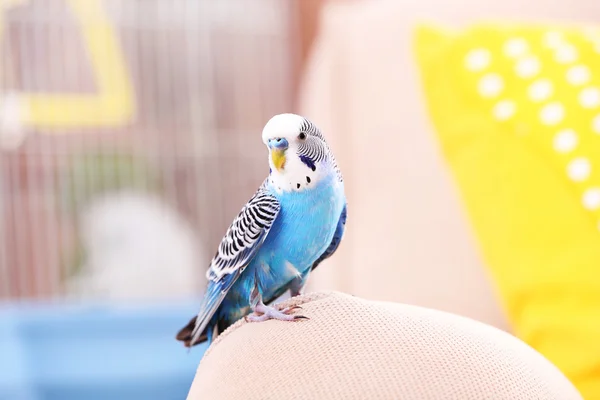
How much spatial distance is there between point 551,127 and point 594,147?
Answer: 52 mm

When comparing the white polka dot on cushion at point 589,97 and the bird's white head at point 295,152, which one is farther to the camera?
the white polka dot on cushion at point 589,97

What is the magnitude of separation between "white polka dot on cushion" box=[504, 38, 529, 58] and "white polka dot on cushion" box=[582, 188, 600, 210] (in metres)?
0.21

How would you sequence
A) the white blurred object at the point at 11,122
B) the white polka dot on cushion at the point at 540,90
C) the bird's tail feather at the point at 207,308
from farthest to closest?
the white blurred object at the point at 11,122 < the white polka dot on cushion at the point at 540,90 < the bird's tail feather at the point at 207,308

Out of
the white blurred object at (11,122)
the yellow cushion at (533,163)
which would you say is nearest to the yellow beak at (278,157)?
the yellow cushion at (533,163)

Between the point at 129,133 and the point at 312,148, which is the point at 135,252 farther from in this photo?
the point at 312,148

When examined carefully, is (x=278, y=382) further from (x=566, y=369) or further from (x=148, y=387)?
(x=148, y=387)

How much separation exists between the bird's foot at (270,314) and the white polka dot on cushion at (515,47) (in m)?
0.52

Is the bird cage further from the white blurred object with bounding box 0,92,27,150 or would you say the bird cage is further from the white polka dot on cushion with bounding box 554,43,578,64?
the white polka dot on cushion with bounding box 554,43,578,64

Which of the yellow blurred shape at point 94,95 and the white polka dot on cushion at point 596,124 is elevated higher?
the yellow blurred shape at point 94,95

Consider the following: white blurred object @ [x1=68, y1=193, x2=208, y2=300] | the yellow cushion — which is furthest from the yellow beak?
white blurred object @ [x1=68, y1=193, x2=208, y2=300]

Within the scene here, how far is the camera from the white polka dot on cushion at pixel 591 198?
2.24 ft

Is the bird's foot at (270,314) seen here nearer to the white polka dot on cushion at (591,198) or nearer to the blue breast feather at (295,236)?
the blue breast feather at (295,236)

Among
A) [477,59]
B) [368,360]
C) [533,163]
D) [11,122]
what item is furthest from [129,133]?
[368,360]

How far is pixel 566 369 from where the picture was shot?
65cm
